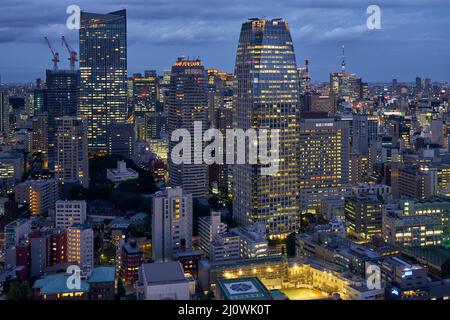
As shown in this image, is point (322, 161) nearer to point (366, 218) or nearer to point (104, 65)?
point (366, 218)

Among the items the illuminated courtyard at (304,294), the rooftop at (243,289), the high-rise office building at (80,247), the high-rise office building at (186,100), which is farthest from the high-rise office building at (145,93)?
the rooftop at (243,289)

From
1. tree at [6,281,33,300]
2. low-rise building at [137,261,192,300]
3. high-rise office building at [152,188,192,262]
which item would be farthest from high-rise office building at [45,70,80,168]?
low-rise building at [137,261,192,300]

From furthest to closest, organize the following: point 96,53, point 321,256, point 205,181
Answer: point 96,53 < point 205,181 < point 321,256

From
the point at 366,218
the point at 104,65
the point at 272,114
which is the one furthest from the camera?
the point at 104,65

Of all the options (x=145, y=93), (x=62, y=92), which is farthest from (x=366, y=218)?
(x=145, y=93)
